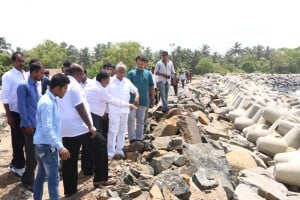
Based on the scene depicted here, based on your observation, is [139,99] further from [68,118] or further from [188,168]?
[68,118]

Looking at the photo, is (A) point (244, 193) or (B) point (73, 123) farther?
(A) point (244, 193)

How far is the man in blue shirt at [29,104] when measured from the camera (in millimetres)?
5070

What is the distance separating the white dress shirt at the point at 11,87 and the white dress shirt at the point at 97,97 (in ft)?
3.10

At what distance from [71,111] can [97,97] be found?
1160 mm

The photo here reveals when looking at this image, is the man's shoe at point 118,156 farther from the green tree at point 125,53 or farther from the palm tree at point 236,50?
the palm tree at point 236,50

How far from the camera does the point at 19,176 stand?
5.91m

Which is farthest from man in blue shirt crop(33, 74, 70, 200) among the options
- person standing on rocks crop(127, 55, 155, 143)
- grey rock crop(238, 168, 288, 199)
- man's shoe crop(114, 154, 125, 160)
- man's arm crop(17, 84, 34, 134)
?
grey rock crop(238, 168, 288, 199)

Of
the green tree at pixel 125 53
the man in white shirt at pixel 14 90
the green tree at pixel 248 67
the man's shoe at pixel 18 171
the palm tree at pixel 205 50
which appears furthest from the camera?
the palm tree at pixel 205 50

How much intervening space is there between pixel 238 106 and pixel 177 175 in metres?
9.95

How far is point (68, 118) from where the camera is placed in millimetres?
4785

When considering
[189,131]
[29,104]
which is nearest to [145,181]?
[29,104]

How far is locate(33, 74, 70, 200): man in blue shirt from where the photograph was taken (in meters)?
4.13

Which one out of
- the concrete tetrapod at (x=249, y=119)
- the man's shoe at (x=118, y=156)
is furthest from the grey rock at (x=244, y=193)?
the concrete tetrapod at (x=249, y=119)

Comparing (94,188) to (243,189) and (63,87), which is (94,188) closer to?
(63,87)
